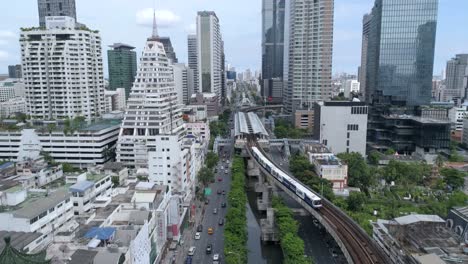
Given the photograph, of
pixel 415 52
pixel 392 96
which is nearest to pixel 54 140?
pixel 392 96

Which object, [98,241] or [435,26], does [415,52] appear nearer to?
[435,26]

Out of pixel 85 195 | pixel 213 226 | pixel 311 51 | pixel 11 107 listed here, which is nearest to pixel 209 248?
pixel 213 226

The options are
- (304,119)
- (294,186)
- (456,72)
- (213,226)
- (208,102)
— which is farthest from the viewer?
(456,72)

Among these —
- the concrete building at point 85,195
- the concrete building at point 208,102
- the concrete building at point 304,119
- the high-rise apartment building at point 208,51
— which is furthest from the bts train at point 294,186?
the high-rise apartment building at point 208,51

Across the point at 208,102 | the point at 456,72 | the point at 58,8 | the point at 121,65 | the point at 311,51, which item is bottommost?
the point at 208,102

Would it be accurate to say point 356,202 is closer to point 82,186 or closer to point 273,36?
point 82,186

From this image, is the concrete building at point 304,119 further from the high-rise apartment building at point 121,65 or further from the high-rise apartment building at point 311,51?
the high-rise apartment building at point 121,65
